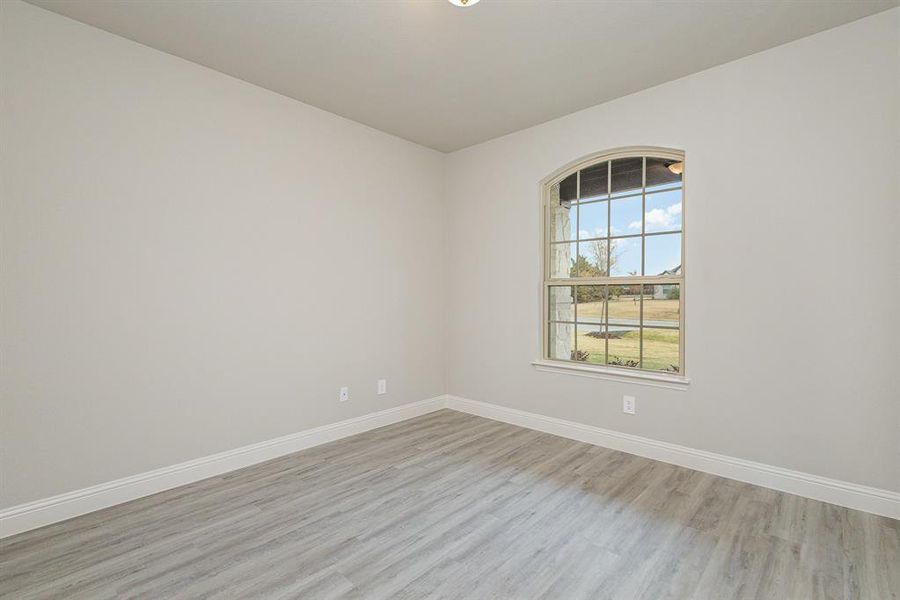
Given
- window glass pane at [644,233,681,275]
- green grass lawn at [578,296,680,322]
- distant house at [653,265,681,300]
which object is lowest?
green grass lawn at [578,296,680,322]

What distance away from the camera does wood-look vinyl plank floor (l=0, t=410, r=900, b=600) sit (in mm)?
1716

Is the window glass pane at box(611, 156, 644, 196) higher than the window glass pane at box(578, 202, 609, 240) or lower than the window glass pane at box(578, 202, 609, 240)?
higher

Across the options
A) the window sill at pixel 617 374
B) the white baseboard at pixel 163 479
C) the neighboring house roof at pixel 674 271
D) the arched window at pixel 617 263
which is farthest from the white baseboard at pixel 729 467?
the white baseboard at pixel 163 479

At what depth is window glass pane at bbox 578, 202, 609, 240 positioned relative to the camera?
3434mm

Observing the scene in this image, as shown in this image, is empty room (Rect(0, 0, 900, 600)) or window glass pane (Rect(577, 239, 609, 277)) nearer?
empty room (Rect(0, 0, 900, 600))

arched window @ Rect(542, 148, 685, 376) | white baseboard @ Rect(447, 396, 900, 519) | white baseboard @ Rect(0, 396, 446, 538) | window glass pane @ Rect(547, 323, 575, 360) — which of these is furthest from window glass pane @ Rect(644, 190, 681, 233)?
white baseboard @ Rect(0, 396, 446, 538)

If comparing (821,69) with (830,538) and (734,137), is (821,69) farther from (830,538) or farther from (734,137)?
(830,538)

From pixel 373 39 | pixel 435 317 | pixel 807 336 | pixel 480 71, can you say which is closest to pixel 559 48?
pixel 480 71

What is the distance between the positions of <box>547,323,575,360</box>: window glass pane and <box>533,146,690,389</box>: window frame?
3 centimetres

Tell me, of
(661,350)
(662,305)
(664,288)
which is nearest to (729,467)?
(661,350)

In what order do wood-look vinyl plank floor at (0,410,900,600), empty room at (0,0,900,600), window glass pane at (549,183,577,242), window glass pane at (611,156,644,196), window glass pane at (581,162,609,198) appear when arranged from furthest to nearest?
window glass pane at (549,183,577,242) → window glass pane at (581,162,609,198) → window glass pane at (611,156,644,196) → empty room at (0,0,900,600) → wood-look vinyl plank floor at (0,410,900,600)

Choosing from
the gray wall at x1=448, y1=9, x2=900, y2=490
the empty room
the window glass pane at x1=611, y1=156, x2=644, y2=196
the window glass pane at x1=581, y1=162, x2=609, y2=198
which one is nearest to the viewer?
the empty room

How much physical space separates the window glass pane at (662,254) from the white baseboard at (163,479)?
2.65 m

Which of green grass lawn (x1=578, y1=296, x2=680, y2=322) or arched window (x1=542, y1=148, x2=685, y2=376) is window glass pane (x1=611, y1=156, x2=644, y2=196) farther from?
green grass lawn (x1=578, y1=296, x2=680, y2=322)
